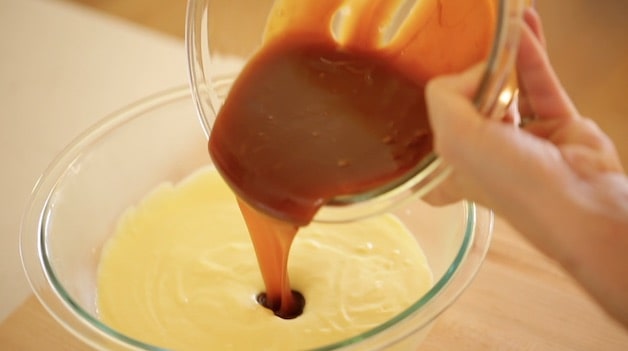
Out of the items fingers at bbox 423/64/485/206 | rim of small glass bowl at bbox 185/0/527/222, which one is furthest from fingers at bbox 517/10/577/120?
fingers at bbox 423/64/485/206

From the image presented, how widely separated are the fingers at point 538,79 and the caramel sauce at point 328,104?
0.28 ft

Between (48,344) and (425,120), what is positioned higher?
(425,120)

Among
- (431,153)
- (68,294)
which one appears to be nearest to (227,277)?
(68,294)

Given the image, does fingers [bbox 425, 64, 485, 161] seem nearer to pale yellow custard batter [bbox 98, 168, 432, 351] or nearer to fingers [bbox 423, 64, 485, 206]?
fingers [bbox 423, 64, 485, 206]

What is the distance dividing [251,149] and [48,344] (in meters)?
0.38

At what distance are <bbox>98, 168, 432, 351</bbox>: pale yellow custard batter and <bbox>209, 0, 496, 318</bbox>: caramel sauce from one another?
0.24 ft

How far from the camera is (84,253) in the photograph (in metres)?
0.88

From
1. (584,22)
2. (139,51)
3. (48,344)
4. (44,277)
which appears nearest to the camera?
(44,277)

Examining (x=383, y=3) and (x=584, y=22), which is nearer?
(x=383, y=3)

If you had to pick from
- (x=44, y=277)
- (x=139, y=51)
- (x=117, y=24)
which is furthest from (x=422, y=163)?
(x=117, y=24)

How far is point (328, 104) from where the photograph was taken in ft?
2.33

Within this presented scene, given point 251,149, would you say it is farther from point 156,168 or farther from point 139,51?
point 139,51

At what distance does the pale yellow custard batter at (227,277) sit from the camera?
798 mm

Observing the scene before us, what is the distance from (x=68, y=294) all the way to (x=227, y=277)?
206mm
